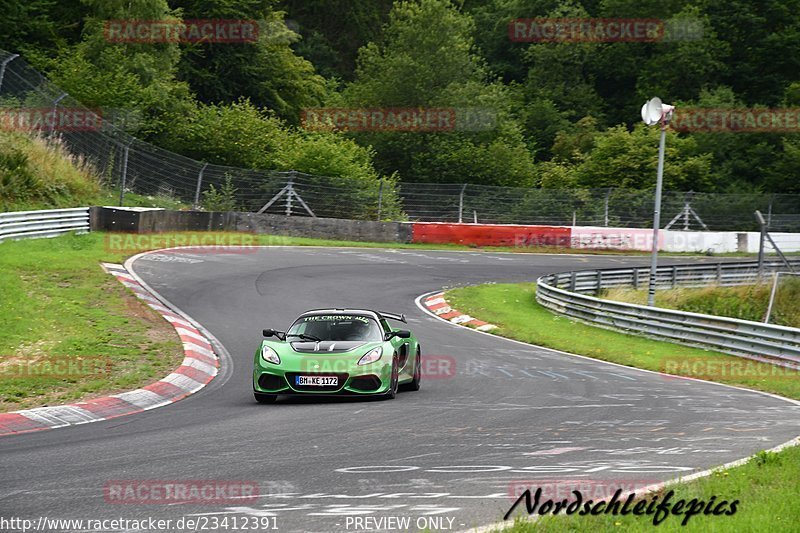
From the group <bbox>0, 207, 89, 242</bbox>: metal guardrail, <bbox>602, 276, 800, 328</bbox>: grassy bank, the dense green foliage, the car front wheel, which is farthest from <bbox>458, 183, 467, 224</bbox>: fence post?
the car front wheel

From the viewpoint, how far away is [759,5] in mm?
76312

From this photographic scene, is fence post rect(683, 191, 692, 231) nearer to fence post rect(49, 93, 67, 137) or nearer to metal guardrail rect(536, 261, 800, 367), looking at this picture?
metal guardrail rect(536, 261, 800, 367)

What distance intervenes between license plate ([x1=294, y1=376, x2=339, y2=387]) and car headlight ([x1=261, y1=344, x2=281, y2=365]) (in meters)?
0.35

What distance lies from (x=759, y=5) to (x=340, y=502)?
77162 millimetres

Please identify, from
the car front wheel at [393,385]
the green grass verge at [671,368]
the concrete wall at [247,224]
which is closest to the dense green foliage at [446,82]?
the concrete wall at [247,224]

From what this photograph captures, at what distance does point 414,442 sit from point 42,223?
19443mm

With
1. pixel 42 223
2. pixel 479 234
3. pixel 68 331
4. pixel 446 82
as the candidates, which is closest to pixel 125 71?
pixel 479 234

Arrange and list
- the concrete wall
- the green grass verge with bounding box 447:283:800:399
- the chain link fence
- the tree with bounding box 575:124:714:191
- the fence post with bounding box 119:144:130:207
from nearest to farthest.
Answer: the green grass verge with bounding box 447:283:800:399
the concrete wall
the fence post with bounding box 119:144:130:207
the chain link fence
the tree with bounding box 575:124:714:191

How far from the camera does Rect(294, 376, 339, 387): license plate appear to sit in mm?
12742

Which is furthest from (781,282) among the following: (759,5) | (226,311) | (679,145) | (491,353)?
(759,5)

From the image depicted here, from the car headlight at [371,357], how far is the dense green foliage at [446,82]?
29.3m

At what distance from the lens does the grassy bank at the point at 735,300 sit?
30312 millimetres

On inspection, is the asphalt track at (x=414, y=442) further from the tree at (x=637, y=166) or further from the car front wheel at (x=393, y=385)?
the tree at (x=637, y=166)

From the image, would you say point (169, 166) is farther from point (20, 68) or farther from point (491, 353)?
point (491, 353)
